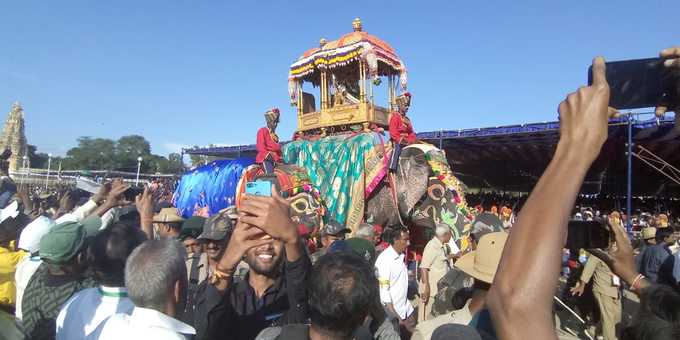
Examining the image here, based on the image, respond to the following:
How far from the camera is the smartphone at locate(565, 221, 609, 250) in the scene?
61.1 inches

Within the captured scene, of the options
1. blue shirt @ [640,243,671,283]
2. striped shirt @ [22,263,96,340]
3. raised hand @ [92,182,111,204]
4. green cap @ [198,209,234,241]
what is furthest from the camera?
blue shirt @ [640,243,671,283]

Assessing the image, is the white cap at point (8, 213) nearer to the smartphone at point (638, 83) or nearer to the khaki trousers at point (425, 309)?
the smartphone at point (638, 83)

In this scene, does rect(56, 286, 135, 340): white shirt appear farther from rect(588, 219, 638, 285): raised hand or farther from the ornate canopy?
the ornate canopy

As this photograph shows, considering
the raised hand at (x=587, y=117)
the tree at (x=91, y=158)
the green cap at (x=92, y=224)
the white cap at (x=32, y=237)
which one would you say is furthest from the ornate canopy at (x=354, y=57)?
the tree at (x=91, y=158)

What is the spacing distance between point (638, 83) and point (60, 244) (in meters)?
2.84

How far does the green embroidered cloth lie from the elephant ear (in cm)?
34

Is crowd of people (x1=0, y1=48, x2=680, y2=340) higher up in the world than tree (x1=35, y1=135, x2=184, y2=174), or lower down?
lower down

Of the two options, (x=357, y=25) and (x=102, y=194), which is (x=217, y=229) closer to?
(x=102, y=194)

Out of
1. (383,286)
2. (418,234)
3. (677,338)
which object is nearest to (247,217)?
(677,338)

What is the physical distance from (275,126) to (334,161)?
1279mm

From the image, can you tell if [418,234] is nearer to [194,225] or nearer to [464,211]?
[464,211]

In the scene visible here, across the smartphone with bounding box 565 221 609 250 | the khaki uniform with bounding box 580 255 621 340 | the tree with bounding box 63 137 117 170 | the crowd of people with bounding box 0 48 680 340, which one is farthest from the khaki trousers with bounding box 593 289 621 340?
the tree with bounding box 63 137 117 170

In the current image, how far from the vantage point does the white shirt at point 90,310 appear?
200 centimetres

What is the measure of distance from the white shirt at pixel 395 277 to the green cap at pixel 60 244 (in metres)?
2.40
